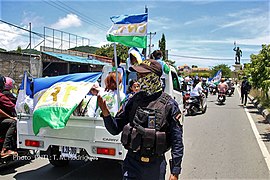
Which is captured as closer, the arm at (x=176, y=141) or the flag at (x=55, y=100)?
the arm at (x=176, y=141)

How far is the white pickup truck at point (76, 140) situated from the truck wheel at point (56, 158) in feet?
0.06

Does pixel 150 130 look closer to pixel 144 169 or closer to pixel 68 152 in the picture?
pixel 144 169

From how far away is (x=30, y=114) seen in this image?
15.4 ft

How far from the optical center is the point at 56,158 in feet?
17.4

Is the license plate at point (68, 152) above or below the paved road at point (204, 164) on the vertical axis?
above

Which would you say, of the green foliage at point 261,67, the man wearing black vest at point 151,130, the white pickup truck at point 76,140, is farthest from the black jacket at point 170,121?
the green foliage at point 261,67

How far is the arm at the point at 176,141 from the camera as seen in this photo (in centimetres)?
257

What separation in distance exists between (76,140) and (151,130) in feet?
6.97

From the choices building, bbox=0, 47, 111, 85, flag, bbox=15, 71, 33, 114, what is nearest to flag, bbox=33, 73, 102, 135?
flag, bbox=15, 71, 33, 114

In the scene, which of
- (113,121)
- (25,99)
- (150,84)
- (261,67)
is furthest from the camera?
(261,67)

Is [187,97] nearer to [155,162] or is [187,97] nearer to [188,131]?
[188,131]

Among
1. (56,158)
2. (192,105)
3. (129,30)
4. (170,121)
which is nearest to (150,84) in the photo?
(170,121)

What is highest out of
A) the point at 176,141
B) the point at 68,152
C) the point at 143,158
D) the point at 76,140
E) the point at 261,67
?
the point at 261,67

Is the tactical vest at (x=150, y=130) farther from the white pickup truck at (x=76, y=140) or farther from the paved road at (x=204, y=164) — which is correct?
the paved road at (x=204, y=164)
